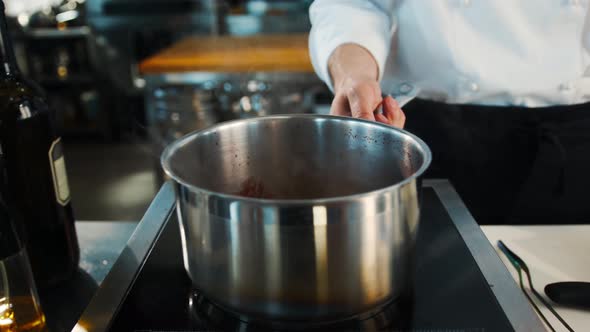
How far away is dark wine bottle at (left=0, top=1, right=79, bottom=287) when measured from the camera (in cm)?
59

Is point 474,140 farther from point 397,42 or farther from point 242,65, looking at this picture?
point 242,65

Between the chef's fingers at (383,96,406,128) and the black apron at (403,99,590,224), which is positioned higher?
the chef's fingers at (383,96,406,128)

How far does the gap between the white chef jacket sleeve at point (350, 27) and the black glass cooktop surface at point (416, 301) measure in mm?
398

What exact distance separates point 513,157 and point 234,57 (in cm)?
153

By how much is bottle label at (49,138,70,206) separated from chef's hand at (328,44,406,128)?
344 millimetres

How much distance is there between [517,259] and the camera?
2.16ft

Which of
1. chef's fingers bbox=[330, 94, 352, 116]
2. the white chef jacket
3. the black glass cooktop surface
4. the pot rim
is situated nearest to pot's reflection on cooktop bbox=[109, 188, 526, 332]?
the black glass cooktop surface

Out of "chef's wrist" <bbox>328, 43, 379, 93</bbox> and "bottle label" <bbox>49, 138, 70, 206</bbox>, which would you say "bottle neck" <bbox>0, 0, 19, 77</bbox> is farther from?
"chef's wrist" <bbox>328, 43, 379, 93</bbox>

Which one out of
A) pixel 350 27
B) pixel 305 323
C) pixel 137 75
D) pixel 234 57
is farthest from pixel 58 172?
pixel 137 75

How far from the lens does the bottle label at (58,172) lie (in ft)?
2.04

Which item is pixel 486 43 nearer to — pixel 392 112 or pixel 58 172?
pixel 392 112

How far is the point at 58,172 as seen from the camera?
0.63 metres

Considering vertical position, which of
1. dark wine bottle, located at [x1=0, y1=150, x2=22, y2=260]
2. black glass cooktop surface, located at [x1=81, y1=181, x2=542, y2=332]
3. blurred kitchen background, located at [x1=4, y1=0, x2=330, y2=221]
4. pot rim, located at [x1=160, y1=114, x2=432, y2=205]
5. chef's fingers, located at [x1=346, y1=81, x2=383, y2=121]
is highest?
pot rim, located at [x1=160, y1=114, x2=432, y2=205]

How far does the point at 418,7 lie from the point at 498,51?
0.15m
